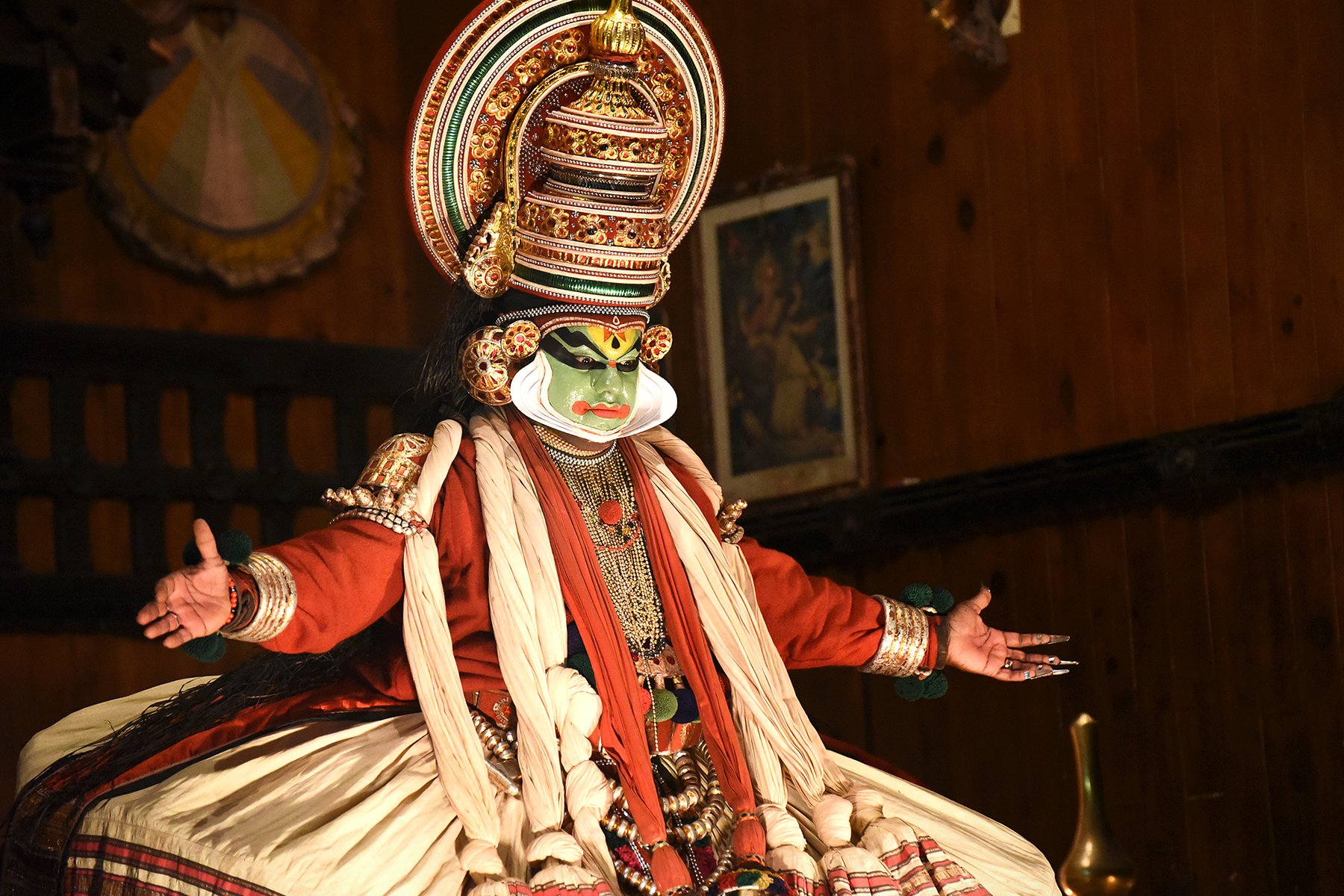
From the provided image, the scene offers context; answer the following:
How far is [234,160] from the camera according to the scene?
4.97 m

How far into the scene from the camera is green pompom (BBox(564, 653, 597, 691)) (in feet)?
9.07

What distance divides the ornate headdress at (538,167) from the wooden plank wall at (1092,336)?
1484 millimetres

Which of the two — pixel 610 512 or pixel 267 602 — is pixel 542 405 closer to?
pixel 610 512

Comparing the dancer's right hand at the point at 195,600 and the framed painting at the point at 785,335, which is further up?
the framed painting at the point at 785,335

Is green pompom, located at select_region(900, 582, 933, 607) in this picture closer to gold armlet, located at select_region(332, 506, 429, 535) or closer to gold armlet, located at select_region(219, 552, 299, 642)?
gold armlet, located at select_region(332, 506, 429, 535)

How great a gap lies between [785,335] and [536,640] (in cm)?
214

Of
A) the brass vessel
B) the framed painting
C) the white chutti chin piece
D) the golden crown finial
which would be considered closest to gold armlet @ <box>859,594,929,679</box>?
the brass vessel

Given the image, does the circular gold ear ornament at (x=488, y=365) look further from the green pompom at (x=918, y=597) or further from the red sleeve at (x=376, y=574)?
the green pompom at (x=918, y=597)

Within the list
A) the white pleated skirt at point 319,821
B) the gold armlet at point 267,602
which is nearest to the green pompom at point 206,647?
the gold armlet at point 267,602

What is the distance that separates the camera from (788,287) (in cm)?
474

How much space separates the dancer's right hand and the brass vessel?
1.33 meters

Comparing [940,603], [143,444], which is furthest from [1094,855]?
[143,444]

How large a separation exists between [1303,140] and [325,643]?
223 centimetres

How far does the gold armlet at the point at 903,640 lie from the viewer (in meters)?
3.07
